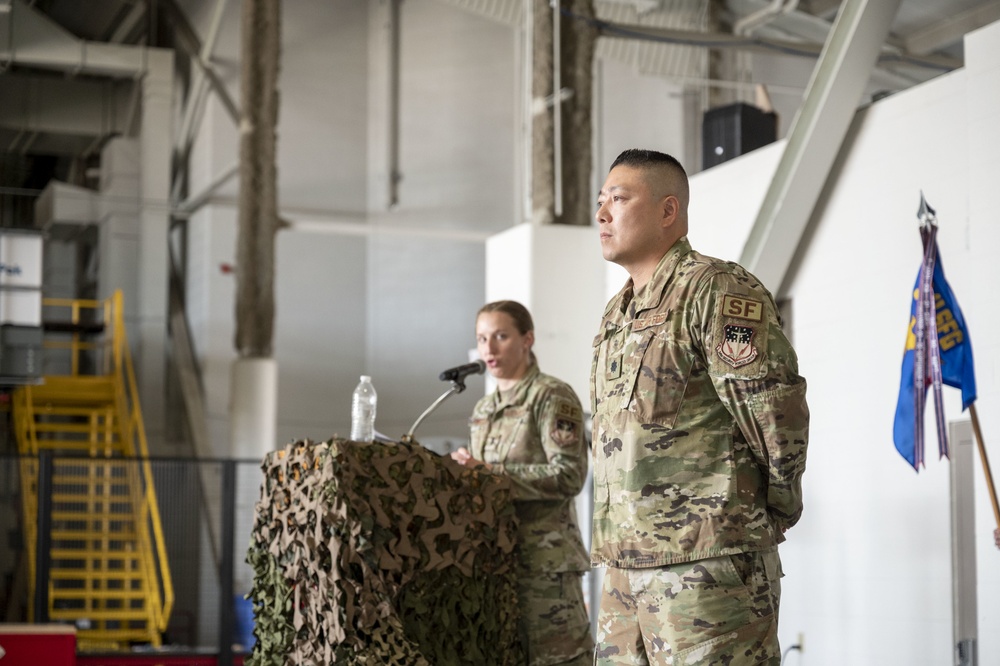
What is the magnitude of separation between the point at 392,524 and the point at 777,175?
295cm

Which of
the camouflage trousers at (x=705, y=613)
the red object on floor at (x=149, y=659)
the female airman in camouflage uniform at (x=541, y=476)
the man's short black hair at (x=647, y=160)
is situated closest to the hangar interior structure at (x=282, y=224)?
the red object on floor at (x=149, y=659)

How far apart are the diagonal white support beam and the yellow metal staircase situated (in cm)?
676

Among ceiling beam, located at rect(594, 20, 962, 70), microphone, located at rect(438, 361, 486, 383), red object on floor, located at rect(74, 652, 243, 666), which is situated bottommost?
red object on floor, located at rect(74, 652, 243, 666)

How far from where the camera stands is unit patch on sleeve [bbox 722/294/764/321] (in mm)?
2445

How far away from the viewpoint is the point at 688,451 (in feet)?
8.16

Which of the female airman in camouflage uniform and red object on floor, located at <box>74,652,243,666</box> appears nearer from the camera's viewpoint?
the female airman in camouflage uniform

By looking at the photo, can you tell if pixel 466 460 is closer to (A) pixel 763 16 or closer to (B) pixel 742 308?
(B) pixel 742 308

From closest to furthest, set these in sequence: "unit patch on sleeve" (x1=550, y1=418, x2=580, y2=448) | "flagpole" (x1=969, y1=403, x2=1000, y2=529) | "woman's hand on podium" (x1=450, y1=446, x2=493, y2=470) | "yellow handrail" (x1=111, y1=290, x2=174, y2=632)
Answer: "woman's hand on podium" (x1=450, y1=446, x2=493, y2=470) → "unit patch on sleeve" (x1=550, y1=418, x2=580, y2=448) → "flagpole" (x1=969, y1=403, x2=1000, y2=529) → "yellow handrail" (x1=111, y1=290, x2=174, y2=632)

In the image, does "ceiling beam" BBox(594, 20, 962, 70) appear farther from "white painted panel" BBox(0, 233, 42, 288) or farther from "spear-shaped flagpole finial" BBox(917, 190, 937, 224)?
"white painted panel" BBox(0, 233, 42, 288)

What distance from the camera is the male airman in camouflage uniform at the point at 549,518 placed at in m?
3.65

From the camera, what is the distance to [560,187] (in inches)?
293

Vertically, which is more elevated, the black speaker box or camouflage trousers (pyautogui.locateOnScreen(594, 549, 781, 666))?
the black speaker box

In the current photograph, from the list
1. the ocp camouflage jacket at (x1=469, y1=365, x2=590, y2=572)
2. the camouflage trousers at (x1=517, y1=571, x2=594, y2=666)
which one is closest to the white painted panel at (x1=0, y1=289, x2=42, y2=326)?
the ocp camouflage jacket at (x1=469, y1=365, x2=590, y2=572)

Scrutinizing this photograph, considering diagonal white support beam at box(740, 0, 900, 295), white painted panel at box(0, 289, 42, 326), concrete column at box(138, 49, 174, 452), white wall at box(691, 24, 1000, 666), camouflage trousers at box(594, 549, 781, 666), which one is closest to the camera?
camouflage trousers at box(594, 549, 781, 666)
